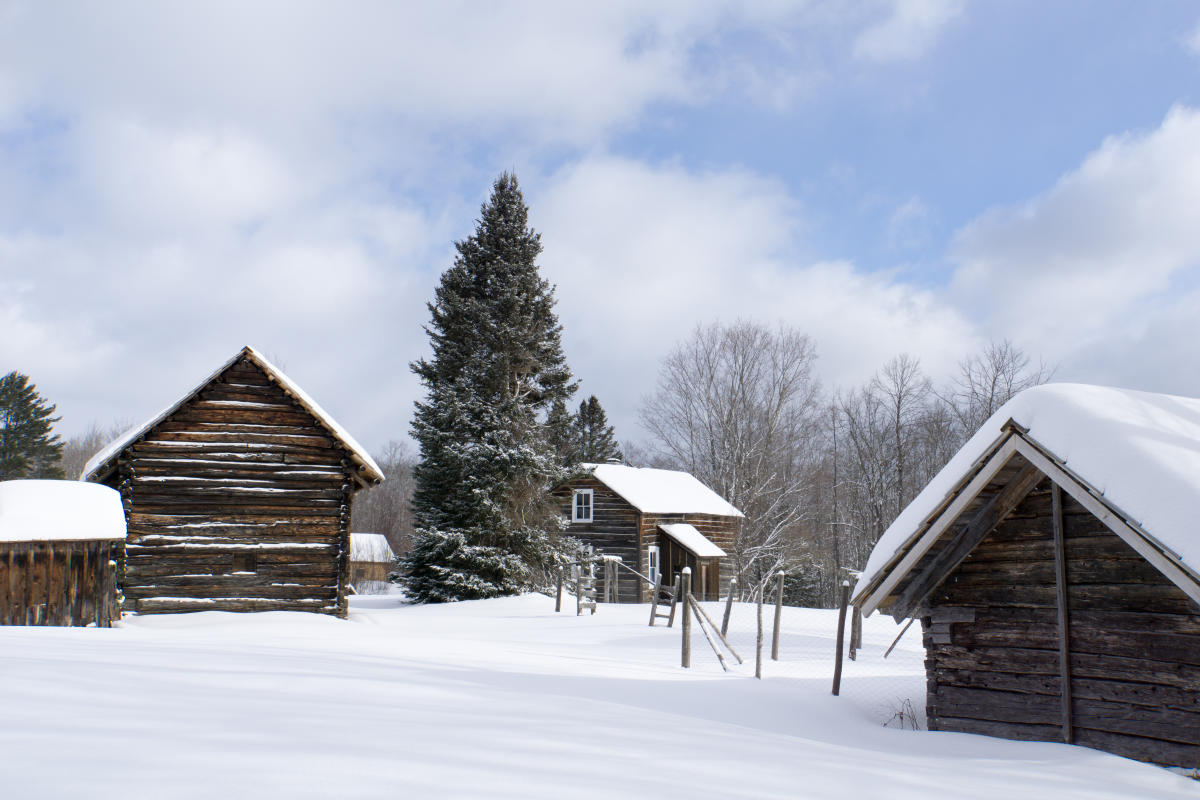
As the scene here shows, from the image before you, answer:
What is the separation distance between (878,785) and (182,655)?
7109 mm

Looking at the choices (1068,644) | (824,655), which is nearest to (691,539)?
(824,655)

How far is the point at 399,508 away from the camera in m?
82.6

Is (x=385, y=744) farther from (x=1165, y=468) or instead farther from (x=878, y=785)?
(x=1165, y=468)

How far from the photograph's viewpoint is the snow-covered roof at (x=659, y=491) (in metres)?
36.5

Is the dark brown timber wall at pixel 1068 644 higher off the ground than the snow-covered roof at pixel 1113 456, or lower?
lower

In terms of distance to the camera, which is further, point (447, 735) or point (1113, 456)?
point (1113, 456)

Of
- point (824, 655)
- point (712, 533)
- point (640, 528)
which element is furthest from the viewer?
point (712, 533)

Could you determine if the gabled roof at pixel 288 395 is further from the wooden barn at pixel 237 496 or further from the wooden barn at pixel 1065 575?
the wooden barn at pixel 1065 575

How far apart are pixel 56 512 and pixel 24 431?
145 ft

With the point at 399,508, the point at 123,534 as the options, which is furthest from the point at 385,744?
the point at 399,508

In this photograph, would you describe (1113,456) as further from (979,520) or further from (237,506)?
(237,506)

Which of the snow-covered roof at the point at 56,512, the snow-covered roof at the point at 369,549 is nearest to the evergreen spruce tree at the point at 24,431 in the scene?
the snow-covered roof at the point at 369,549

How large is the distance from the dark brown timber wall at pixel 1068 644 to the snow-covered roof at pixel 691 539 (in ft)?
85.0

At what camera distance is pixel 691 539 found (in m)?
36.2
